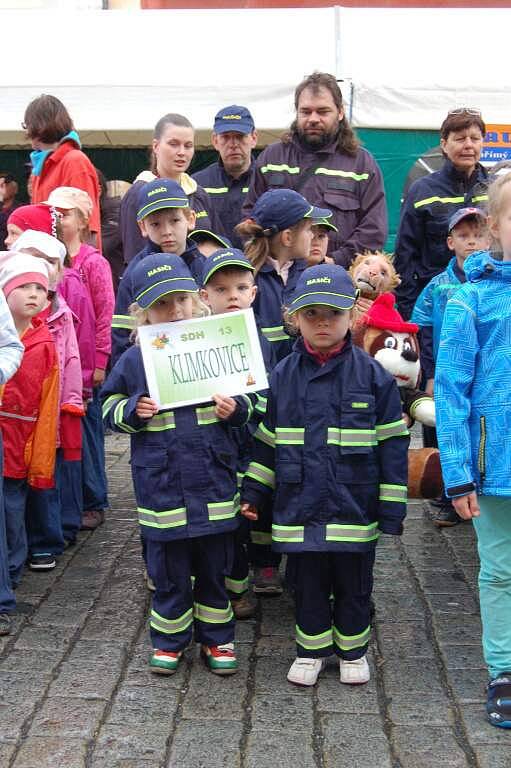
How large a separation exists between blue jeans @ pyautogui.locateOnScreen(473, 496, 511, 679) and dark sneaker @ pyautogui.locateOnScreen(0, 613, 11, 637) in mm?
2005

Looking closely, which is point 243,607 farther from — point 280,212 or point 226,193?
point 226,193

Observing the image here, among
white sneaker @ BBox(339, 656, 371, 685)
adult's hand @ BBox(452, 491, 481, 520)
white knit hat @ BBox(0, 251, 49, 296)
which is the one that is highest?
white knit hat @ BBox(0, 251, 49, 296)

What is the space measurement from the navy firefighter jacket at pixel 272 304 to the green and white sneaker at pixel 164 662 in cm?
142

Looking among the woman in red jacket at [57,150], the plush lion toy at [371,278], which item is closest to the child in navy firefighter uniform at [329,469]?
the plush lion toy at [371,278]

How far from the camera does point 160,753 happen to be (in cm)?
375

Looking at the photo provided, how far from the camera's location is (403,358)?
16.6ft

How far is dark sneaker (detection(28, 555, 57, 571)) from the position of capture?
5684 millimetres

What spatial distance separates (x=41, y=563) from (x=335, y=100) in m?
2.88

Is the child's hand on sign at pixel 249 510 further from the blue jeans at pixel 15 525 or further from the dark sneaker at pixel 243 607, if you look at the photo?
the blue jeans at pixel 15 525

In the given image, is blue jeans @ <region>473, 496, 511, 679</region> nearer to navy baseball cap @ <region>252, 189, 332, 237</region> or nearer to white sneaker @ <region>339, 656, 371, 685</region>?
white sneaker @ <region>339, 656, 371, 685</region>

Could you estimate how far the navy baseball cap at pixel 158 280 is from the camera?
14.2ft

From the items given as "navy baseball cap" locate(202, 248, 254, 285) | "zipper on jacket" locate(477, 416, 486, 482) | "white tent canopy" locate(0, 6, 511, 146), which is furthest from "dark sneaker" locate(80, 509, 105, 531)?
"white tent canopy" locate(0, 6, 511, 146)

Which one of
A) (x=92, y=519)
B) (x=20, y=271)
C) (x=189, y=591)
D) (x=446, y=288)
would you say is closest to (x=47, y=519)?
(x=92, y=519)

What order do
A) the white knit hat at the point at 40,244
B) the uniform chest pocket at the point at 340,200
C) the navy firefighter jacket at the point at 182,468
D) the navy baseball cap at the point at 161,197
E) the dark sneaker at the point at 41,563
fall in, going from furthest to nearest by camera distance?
the uniform chest pocket at the point at 340,200
the dark sneaker at the point at 41,563
the white knit hat at the point at 40,244
the navy baseball cap at the point at 161,197
the navy firefighter jacket at the point at 182,468
